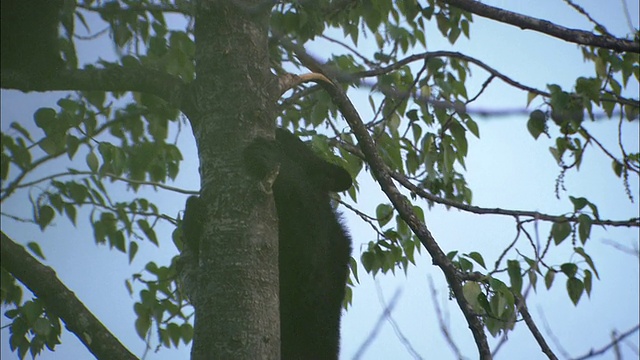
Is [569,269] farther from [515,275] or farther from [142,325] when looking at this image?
[142,325]

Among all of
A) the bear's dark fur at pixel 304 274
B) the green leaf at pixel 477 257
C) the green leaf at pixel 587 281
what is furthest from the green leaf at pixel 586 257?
the bear's dark fur at pixel 304 274

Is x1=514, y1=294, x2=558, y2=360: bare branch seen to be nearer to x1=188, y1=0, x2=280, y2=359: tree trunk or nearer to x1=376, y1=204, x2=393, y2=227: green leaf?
x1=188, y1=0, x2=280, y2=359: tree trunk

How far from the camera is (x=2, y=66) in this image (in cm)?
319

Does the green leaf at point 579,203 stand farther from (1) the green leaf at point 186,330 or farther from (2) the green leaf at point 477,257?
(1) the green leaf at point 186,330

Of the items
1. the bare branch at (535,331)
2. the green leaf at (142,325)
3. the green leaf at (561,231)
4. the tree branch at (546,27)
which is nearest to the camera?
the bare branch at (535,331)

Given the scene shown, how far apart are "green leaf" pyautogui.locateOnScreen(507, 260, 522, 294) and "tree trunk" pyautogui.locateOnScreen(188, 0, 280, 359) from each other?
1381 millimetres

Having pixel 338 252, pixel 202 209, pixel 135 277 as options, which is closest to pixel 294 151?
pixel 338 252

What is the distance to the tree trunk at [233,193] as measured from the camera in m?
2.42

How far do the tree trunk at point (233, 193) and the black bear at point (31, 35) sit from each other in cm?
67

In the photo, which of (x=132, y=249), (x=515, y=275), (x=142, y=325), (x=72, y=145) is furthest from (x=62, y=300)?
(x=132, y=249)

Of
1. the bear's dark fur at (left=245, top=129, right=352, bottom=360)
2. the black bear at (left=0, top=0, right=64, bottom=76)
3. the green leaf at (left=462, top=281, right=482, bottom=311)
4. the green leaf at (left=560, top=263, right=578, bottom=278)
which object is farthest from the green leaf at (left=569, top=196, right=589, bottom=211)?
the black bear at (left=0, top=0, right=64, bottom=76)

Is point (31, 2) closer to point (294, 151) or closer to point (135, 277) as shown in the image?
point (294, 151)

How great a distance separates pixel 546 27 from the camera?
337cm

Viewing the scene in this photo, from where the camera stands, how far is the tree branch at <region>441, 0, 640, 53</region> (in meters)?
3.34
